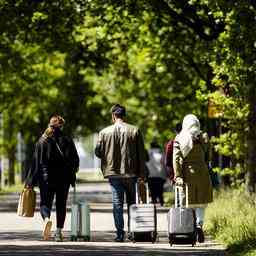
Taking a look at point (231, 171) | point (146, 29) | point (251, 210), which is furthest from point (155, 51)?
point (251, 210)

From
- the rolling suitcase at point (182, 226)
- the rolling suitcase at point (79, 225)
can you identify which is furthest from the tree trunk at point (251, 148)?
the rolling suitcase at point (182, 226)

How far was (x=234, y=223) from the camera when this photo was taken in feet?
59.4

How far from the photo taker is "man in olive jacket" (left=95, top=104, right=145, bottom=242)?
1809cm

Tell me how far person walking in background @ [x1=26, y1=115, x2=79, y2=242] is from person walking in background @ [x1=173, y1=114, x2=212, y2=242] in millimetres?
1655

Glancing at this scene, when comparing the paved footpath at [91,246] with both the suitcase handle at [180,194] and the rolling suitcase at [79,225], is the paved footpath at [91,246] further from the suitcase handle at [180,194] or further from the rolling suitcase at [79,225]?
the suitcase handle at [180,194]

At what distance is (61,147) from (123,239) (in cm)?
164

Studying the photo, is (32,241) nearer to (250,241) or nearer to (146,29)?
(250,241)

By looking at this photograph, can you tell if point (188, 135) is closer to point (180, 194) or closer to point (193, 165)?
point (193, 165)

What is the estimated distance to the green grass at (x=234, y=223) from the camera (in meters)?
15.6

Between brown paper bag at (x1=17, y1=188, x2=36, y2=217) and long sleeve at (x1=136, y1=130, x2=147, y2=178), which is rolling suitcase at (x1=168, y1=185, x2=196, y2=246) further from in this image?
brown paper bag at (x1=17, y1=188, x2=36, y2=217)

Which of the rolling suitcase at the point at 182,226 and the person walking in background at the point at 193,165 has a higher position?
the person walking in background at the point at 193,165

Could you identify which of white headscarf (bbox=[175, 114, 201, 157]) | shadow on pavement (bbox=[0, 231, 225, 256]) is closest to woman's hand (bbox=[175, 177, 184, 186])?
white headscarf (bbox=[175, 114, 201, 157])

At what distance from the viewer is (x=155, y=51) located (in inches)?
1538

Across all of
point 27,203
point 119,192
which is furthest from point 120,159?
point 27,203
